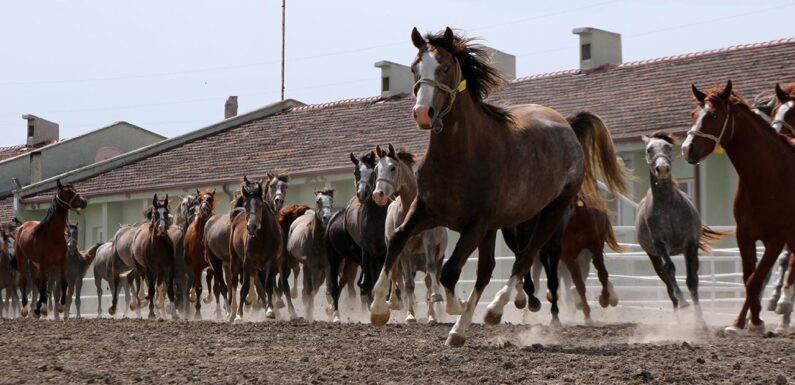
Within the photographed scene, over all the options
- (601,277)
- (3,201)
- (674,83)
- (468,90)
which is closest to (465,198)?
(468,90)

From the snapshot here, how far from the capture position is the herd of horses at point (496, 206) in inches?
390

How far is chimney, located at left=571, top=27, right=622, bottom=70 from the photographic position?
32656 millimetres

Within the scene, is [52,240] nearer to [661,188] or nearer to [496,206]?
[661,188]

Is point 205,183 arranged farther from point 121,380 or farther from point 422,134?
point 121,380

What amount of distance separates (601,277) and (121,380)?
10012 millimetres

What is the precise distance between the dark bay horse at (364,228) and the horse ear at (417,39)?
7326 mm

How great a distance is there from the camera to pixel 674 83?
27.8m

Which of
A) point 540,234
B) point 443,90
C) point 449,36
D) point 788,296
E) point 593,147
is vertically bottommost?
point 788,296

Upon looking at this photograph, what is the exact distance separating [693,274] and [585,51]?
731 inches

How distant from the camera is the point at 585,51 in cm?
3297

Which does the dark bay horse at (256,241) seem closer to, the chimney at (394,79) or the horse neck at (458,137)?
the horse neck at (458,137)

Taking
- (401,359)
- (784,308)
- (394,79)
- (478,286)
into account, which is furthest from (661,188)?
(394,79)

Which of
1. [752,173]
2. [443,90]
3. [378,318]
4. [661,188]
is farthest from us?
[661,188]

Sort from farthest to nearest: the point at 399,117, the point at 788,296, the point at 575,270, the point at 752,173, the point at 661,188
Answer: the point at 399,117, the point at 575,270, the point at 661,188, the point at 788,296, the point at 752,173
